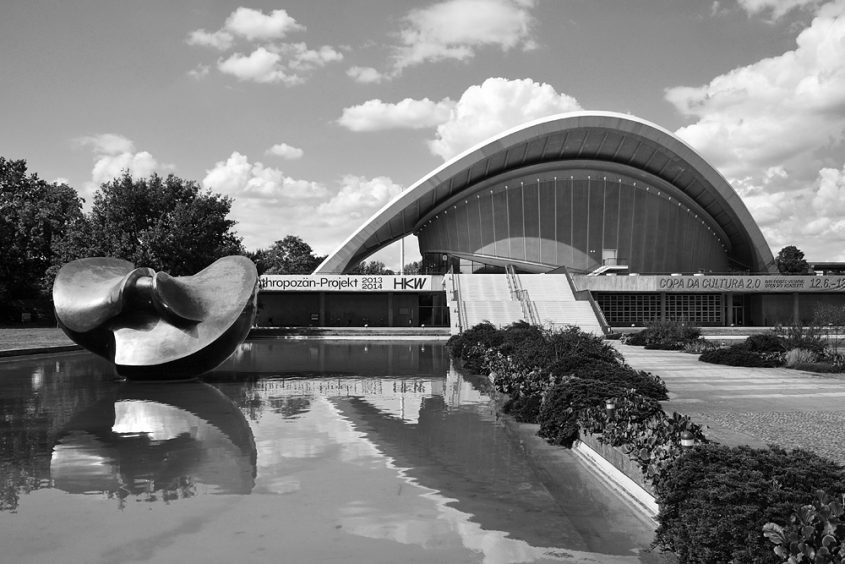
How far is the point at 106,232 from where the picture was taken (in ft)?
143

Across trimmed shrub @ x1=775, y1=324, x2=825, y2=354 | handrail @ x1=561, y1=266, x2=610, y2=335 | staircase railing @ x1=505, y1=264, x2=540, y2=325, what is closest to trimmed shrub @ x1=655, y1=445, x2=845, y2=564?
trimmed shrub @ x1=775, y1=324, x2=825, y2=354

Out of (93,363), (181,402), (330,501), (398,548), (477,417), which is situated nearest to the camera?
(398,548)

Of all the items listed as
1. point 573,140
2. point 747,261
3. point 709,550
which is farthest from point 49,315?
point 709,550

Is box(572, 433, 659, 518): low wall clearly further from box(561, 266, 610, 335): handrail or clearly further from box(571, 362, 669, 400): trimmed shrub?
box(561, 266, 610, 335): handrail

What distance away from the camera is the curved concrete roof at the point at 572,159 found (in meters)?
50.6

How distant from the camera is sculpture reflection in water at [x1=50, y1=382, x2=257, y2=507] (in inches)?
309

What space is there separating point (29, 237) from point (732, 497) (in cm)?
5436

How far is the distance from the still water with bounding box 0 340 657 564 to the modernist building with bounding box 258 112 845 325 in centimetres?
3929

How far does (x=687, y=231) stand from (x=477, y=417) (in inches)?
1955

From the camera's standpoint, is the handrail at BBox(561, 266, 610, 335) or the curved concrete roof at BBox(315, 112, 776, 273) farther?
the curved concrete roof at BBox(315, 112, 776, 273)

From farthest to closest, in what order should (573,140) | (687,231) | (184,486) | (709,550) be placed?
(687,231), (573,140), (184,486), (709,550)

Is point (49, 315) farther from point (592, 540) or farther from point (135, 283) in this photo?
point (592, 540)

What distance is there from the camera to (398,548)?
19.5 ft

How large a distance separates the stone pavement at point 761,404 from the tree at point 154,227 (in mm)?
31603
